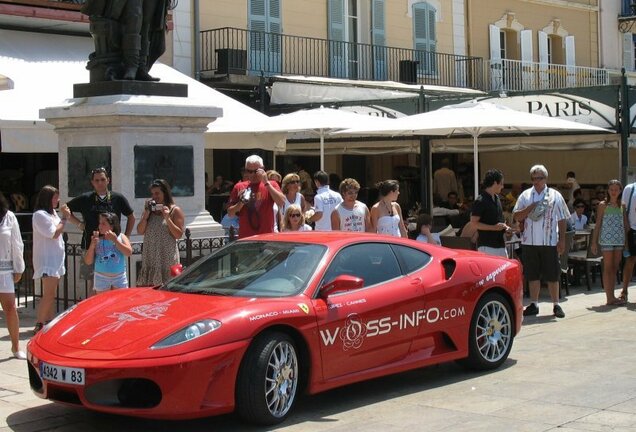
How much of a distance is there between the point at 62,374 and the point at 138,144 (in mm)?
5196

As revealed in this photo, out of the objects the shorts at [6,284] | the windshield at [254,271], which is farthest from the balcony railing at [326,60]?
the windshield at [254,271]

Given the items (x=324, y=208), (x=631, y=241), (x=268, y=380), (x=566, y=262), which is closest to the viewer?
(x=268, y=380)

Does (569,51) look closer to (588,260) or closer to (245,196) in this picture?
(588,260)

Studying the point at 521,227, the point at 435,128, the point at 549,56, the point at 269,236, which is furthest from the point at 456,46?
the point at 269,236

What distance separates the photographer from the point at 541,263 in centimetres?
1226

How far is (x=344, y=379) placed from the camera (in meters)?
7.69

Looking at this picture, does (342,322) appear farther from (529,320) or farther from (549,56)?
(549,56)

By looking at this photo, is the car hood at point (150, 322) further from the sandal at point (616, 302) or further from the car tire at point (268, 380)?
the sandal at point (616, 302)

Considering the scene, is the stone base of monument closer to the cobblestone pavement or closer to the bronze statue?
the bronze statue

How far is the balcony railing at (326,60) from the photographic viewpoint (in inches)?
913

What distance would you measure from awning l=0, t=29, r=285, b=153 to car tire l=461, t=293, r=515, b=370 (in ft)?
19.0

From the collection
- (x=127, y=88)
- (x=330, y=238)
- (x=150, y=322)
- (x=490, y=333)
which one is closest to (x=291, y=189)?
(x=127, y=88)

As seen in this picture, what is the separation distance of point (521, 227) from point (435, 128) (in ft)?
11.5

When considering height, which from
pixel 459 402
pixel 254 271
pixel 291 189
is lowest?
pixel 459 402
